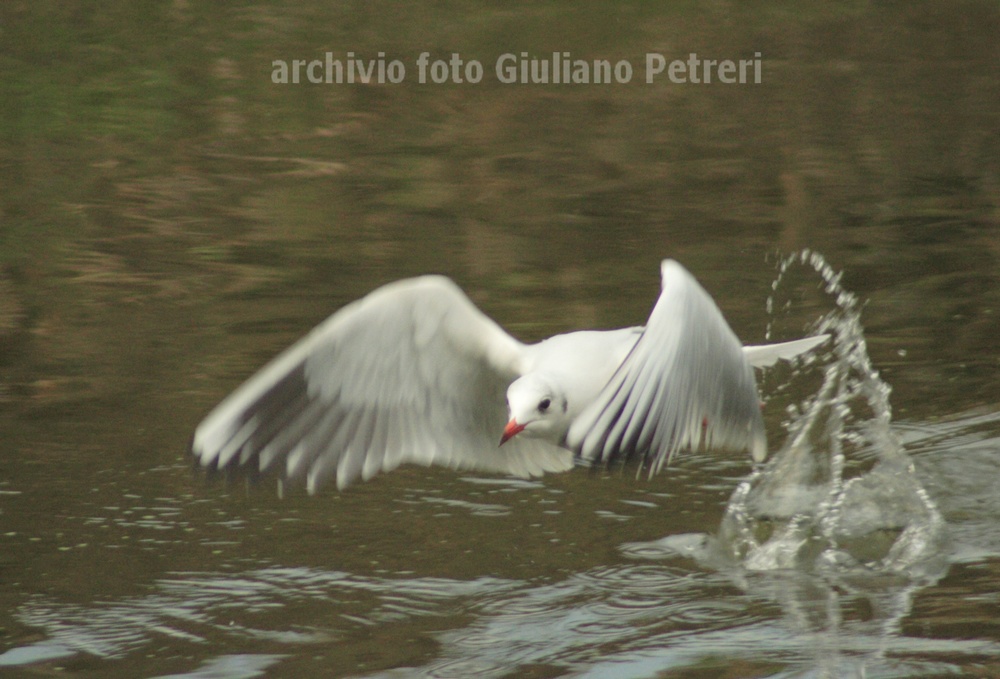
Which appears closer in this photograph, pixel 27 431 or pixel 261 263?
pixel 27 431

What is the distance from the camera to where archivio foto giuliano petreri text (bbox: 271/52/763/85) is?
11.6 meters

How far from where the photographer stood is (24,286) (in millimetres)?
7387

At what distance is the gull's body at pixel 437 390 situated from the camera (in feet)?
14.5

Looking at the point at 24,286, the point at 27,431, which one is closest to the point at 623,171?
the point at 24,286

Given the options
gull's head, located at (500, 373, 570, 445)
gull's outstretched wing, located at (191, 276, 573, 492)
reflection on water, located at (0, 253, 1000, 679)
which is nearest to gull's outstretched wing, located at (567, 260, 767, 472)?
gull's head, located at (500, 373, 570, 445)

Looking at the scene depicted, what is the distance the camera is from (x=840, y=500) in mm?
5059

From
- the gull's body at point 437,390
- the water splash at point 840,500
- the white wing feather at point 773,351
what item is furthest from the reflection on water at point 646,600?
the white wing feather at point 773,351

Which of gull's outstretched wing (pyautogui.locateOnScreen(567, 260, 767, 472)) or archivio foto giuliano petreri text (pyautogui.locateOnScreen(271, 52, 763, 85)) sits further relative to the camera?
archivio foto giuliano petreri text (pyautogui.locateOnScreen(271, 52, 763, 85))

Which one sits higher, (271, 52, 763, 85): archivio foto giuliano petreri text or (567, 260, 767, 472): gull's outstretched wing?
(271, 52, 763, 85): archivio foto giuliano petreri text

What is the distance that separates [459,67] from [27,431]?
6708 mm

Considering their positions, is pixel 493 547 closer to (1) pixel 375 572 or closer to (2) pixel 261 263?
(1) pixel 375 572

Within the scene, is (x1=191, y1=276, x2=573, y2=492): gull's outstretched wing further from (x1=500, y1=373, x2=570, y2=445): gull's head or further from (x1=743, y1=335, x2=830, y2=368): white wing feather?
(x1=743, y1=335, x2=830, y2=368): white wing feather

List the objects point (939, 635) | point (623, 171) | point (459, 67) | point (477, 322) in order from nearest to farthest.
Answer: point (939, 635) → point (477, 322) → point (623, 171) → point (459, 67)

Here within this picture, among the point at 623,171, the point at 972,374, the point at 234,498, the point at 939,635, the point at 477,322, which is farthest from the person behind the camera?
→ the point at 623,171
